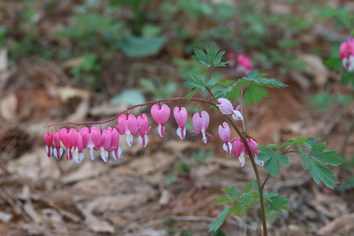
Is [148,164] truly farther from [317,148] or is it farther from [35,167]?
[317,148]

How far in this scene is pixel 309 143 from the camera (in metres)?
1.54

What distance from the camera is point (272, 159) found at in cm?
150

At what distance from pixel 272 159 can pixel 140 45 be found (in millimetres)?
3419

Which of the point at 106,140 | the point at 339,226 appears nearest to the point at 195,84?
the point at 106,140

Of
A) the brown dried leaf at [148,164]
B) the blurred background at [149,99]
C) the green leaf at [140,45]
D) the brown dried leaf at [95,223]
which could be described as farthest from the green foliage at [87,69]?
the brown dried leaf at [95,223]

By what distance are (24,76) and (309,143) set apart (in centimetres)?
371

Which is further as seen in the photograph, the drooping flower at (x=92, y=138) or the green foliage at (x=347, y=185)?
the green foliage at (x=347, y=185)

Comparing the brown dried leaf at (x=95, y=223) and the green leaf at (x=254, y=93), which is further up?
the green leaf at (x=254, y=93)

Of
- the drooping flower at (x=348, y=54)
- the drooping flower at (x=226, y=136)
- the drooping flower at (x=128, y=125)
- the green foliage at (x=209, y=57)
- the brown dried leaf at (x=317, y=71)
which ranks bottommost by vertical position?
the drooping flower at (x=226, y=136)

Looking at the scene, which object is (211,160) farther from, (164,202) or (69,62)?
(69,62)

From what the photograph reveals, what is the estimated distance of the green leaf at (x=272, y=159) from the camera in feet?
4.84

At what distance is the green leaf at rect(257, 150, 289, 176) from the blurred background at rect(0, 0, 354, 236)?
90cm

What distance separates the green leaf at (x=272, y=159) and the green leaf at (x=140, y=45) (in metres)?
3.23

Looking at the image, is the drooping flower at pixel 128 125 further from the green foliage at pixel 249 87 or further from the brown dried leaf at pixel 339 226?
the brown dried leaf at pixel 339 226
